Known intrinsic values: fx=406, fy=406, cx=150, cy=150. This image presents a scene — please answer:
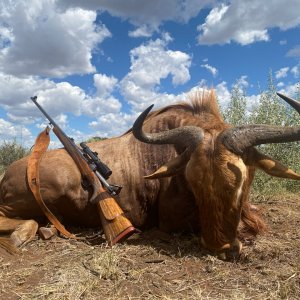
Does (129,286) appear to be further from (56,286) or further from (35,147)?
(35,147)

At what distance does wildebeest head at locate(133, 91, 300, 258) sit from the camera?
3.81m

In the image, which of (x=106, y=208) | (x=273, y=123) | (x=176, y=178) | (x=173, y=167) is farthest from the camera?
(x=273, y=123)

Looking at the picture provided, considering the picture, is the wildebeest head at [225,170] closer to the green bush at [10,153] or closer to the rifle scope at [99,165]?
the rifle scope at [99,165]

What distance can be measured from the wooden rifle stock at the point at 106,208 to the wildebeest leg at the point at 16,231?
2.81ft

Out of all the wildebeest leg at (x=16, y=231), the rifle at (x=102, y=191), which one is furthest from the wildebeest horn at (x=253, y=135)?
the wildebeest leg at (x=16, y=231)

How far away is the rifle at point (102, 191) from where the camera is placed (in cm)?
444

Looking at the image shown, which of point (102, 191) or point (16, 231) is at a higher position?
point (102, 191)

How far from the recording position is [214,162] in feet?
12.7

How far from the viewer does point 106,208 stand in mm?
4699

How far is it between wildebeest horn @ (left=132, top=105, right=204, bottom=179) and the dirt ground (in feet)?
2.73

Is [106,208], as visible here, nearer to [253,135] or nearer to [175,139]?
[175,139]

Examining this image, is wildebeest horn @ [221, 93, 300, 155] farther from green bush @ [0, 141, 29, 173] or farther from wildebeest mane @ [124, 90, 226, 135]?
green bush @ [0, 141, 29, 173]

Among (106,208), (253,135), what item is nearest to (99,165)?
(106,208)

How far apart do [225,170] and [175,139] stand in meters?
0.80
